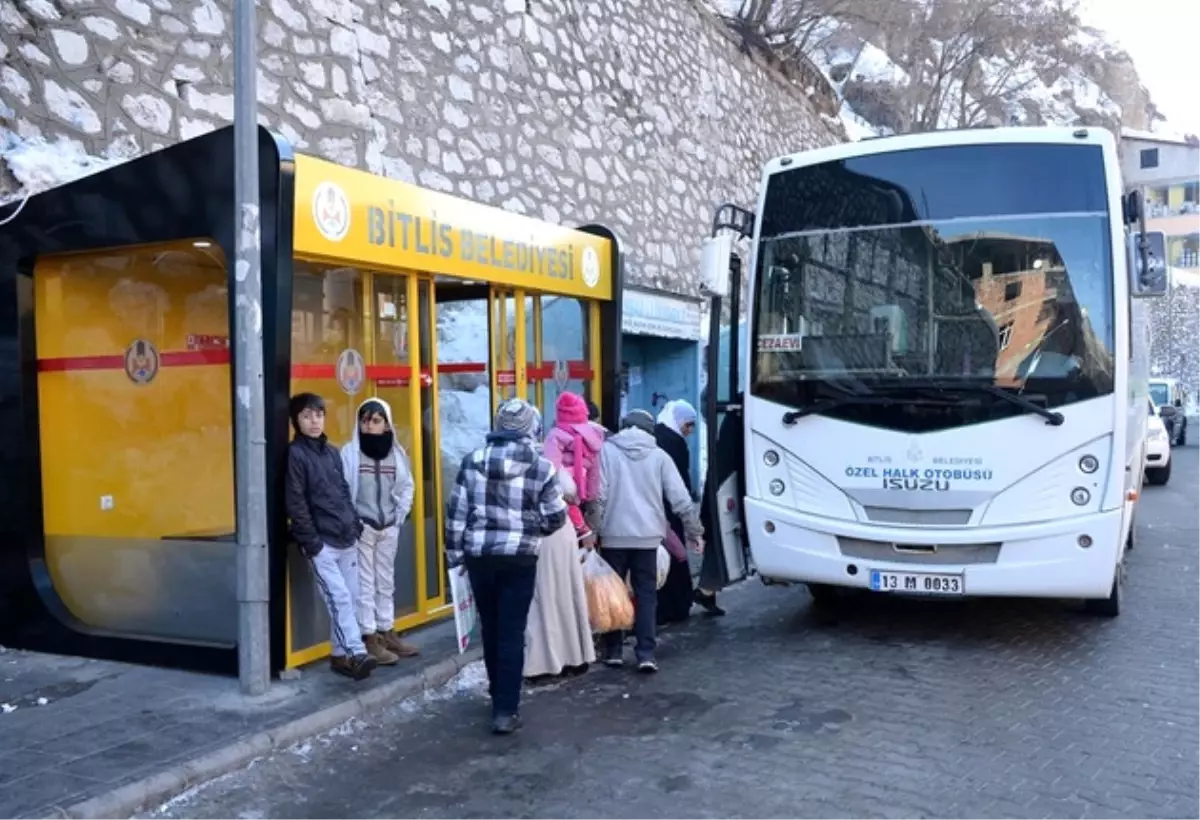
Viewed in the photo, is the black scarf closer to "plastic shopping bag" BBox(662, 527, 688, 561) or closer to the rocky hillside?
"plastic shopping bag" BBox(662, 527, 688, 561)

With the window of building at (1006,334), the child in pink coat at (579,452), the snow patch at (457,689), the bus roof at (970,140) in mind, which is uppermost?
the bus roof at (970,140)

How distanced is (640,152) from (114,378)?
899 cm

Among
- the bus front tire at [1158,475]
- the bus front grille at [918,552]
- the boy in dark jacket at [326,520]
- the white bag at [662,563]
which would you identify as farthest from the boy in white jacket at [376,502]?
the bus front tire at [1158,475]

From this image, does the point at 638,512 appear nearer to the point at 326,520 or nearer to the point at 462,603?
the point at 462,603

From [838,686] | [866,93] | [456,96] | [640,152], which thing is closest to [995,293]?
[838,686]

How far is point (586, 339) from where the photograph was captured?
938cm

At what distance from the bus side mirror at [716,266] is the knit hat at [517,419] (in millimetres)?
2254

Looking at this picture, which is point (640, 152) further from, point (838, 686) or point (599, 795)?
point (599, 795)

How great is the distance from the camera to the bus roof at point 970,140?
676 centimetres

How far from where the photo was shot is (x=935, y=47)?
77.9 feet

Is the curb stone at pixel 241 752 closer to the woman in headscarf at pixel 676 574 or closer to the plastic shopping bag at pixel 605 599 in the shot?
the plastic shopping bag at pixel 605 599

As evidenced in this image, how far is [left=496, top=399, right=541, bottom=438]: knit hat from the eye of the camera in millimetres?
5422

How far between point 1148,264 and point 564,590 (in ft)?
14.2

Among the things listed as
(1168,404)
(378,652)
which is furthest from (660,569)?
(1168,404)
